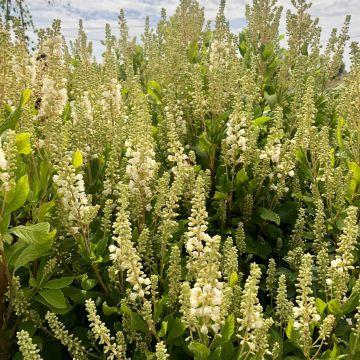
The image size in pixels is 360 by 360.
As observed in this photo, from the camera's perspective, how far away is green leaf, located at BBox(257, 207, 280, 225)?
131 inches

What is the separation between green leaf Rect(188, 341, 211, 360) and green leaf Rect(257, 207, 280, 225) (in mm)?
1344

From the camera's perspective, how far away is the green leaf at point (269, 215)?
3332 millimetres

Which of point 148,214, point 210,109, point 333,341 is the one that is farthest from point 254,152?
point 333,341

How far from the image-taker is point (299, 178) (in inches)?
157

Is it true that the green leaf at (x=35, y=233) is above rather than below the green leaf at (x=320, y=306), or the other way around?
above

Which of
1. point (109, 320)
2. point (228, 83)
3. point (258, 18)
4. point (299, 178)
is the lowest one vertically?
point (109, 320)

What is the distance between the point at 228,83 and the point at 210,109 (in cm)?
42

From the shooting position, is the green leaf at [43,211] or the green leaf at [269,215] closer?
the green leaf at [43,211]

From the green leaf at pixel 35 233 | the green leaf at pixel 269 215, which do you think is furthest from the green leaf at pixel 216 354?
the green leaf at pixel 269 215

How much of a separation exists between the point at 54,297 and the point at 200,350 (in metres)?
0.81

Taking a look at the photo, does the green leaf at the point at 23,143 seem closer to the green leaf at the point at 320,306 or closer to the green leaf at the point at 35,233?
the green leaf at the point at 35,233

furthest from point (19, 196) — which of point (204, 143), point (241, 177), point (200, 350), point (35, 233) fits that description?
point (204, 143)

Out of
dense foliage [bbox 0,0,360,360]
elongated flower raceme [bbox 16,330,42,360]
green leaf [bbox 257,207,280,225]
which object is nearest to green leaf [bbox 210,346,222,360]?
dense foliage [bbox 0,0,360,360]

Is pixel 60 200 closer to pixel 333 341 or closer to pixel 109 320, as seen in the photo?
pixel 109 320
